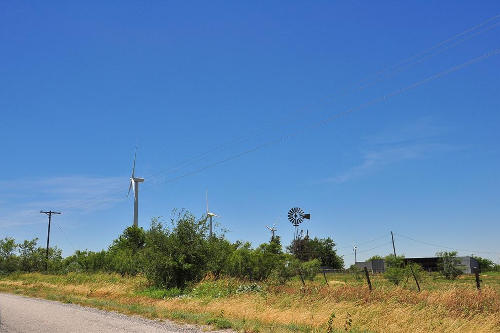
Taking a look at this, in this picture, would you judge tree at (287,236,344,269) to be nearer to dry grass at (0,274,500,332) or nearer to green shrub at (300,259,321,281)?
green shrub at (300,259,321,281)

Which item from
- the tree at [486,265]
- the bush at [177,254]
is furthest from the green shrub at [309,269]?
the tree at [486,265]

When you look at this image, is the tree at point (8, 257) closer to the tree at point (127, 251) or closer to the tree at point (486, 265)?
the tree at point (127, 251)

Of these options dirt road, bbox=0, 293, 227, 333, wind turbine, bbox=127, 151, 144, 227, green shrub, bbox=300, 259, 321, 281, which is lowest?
dirt road, bbox=0, 293, 227, 333

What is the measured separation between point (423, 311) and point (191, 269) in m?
20.2

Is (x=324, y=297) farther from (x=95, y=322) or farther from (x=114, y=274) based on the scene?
(x=114, y=274)

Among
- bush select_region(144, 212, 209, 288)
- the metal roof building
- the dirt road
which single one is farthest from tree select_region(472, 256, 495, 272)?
the dirt road

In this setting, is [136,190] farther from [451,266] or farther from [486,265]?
[486,265]

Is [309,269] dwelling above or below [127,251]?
below

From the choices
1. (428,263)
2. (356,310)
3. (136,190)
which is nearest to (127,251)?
(136,190)

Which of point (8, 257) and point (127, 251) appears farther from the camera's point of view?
point (8, 257)

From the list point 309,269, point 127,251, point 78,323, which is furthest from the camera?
point 127,251

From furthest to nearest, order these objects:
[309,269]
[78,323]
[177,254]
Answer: [309,269], [177,254], [78,323]

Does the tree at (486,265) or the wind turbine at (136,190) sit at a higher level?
the wind turbine at (136,190)

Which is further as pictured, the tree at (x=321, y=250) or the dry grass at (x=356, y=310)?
the tree at (x=321, y=250)
